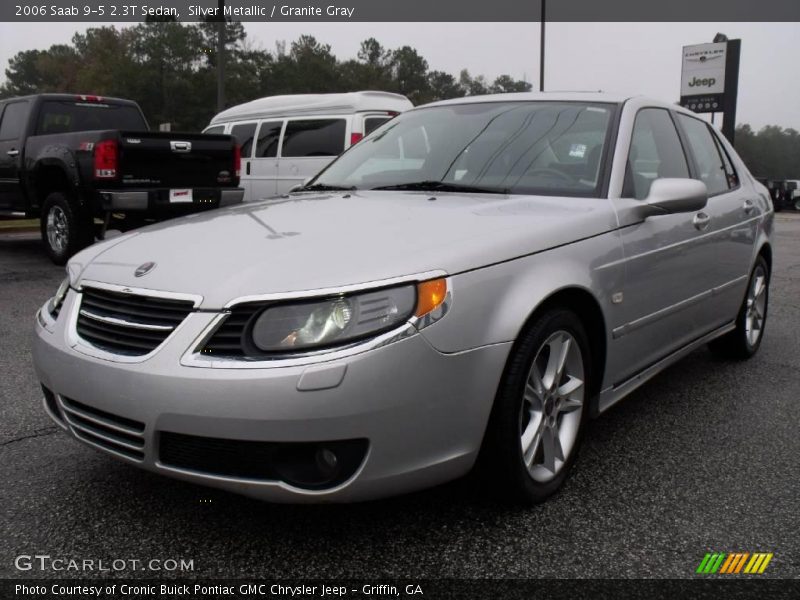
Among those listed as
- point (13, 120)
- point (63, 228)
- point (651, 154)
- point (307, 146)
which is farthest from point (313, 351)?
point (307, 146)

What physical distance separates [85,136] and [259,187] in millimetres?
3959

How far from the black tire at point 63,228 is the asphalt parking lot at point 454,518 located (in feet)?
16.7

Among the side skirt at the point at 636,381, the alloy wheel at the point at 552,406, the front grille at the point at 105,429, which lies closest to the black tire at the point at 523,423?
the alloy wheel at the point at 552,406

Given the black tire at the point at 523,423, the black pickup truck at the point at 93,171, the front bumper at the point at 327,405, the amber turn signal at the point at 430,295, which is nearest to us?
the front bumper at the point at 327,405

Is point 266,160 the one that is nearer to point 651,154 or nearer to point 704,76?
point 651,154

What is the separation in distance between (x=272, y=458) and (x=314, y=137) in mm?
9168

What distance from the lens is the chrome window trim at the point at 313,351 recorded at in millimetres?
2053

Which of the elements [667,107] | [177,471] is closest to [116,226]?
[667,107]

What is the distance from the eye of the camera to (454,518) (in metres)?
2.54

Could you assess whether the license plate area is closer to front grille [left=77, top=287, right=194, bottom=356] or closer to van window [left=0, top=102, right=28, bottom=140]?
van window [left=0, top=102, right=28, bottom=140]

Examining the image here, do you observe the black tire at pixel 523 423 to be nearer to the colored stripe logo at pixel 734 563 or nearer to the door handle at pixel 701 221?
the colored stripe logo at pixel 734 563

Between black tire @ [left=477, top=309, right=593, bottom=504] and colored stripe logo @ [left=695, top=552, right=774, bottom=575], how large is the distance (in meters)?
0.56

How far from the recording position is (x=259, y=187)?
11.7 meters

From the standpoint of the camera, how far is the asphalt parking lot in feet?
7.48
